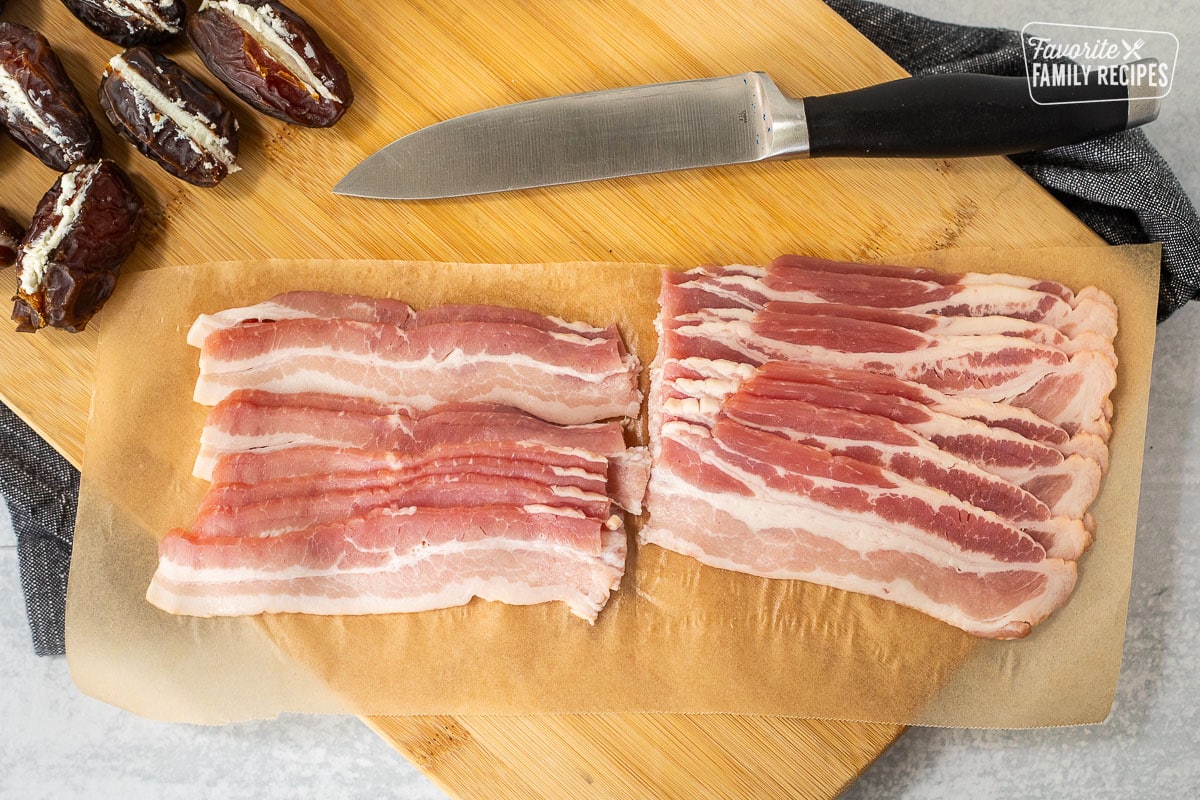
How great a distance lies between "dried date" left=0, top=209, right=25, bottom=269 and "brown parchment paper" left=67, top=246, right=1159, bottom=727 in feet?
1.61

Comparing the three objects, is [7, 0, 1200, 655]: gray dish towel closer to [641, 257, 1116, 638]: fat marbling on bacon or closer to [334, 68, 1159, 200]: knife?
[334, 68, 1159, 200]: knife

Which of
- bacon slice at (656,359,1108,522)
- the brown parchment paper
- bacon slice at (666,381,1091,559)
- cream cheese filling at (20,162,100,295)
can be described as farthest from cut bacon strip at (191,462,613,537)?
cream cheese filling at (20,162,100,295)

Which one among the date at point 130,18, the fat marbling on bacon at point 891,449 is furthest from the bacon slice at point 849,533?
the date at point 130,18

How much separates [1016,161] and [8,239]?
342 centimetres

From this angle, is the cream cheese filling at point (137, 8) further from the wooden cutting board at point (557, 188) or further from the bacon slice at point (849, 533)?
the bacon slice at point (849, 533)

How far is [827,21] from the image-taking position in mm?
2844

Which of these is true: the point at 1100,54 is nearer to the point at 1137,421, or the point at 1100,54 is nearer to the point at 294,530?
the point at 1137,421

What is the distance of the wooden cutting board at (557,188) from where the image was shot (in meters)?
2.84

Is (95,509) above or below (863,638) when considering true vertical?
above

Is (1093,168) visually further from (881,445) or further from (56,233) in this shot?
(56,233)

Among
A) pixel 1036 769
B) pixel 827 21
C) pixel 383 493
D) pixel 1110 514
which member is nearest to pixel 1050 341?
pixel 1110 514

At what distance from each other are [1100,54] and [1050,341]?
1368mm

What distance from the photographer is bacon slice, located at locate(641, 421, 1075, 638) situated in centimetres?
256

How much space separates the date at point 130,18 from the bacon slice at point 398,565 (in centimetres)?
163
